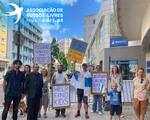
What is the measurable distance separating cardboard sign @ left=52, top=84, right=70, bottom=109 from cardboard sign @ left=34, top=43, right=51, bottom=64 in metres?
1.62

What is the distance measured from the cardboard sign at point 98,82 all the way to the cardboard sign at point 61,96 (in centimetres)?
108

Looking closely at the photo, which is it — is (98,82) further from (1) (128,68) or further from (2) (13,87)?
(1) (128,68)

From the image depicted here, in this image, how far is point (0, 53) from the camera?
85.9 metres

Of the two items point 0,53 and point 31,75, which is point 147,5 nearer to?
point 31,75

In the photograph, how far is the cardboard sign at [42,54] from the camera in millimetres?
15609

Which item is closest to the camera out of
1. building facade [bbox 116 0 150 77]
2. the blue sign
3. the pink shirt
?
the pink shirt

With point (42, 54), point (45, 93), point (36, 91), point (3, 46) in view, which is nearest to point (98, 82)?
point (45, 93)

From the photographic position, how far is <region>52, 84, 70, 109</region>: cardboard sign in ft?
46.6

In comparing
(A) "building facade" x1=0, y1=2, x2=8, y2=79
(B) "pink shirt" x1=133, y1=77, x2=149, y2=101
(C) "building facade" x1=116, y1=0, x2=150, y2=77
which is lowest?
(B) "pink shirt" x1=133, y1=77, x2=149, y2=101

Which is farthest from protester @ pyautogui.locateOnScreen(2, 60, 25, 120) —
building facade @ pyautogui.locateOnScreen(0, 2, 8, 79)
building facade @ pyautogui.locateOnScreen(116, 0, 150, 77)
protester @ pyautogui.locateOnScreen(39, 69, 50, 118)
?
building facade @ pyautogui.locateOnScreen(0, 2, 8, 79)

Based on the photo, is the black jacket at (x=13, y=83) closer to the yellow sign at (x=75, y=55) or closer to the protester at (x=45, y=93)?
the protester at (x=45, y=93)

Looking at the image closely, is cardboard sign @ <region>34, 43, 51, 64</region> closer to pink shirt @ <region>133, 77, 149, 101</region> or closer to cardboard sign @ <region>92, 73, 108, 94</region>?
cardboard sign @ <region>92, 73, 108, 94</region>

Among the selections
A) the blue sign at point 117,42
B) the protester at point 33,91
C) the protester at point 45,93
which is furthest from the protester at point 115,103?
the blue sign at point 117,42

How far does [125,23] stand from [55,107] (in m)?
5.03
